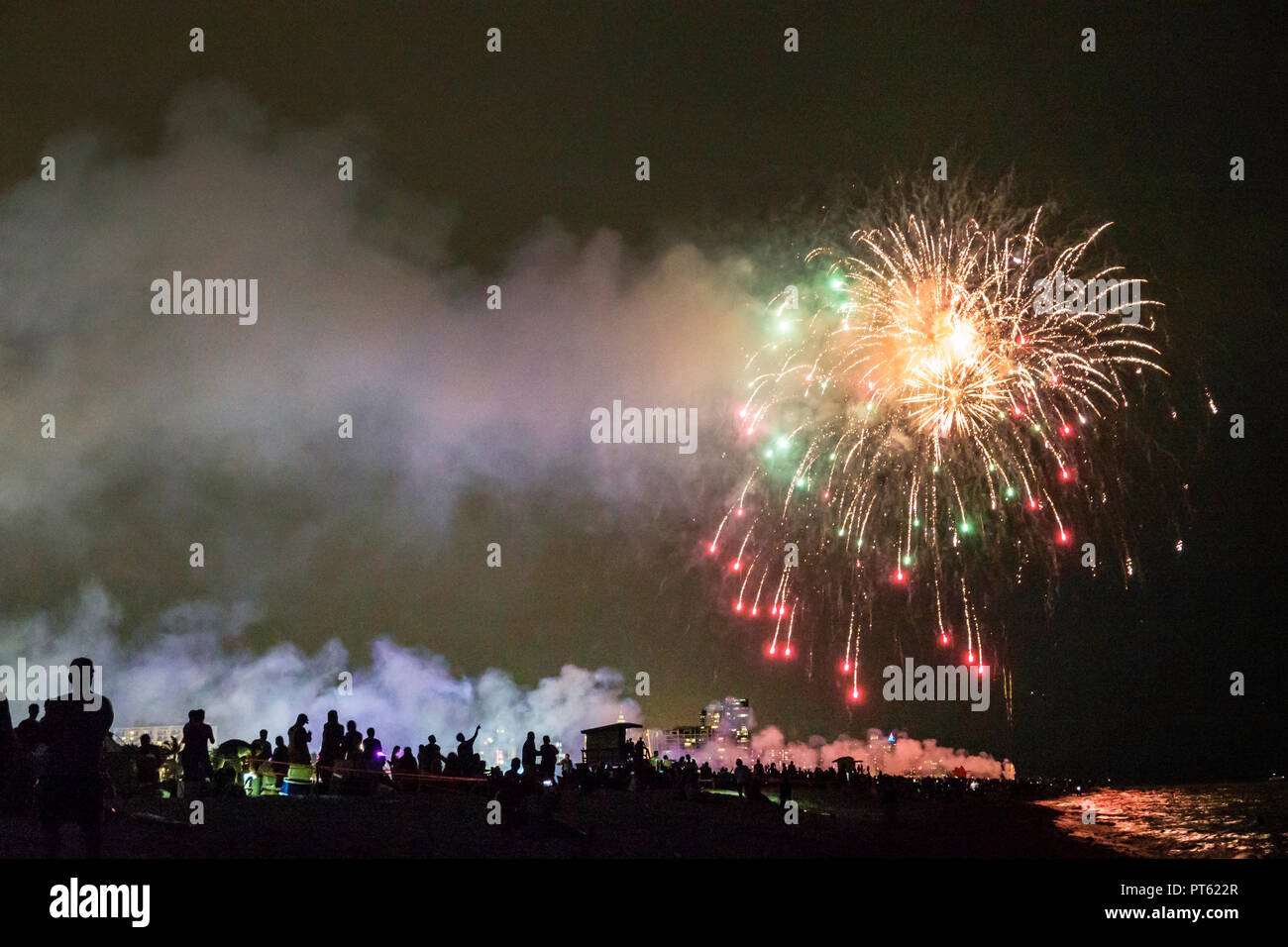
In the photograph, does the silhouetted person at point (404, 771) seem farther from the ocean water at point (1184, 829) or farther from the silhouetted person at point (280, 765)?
the ocean water at point (1184, 829)

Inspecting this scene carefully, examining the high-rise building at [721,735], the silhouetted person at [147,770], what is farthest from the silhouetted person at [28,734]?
the high-rise building at [721,735]

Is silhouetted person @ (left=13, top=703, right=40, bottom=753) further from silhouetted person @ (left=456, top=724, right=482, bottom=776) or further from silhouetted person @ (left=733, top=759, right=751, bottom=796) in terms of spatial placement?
silhouetted person @ (left=733, top=759, right=751, bottom=796)

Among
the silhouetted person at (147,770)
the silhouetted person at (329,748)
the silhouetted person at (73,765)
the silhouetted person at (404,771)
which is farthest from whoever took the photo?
the silhouetted person at (404,771)

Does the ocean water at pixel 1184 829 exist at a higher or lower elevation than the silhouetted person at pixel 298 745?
lower

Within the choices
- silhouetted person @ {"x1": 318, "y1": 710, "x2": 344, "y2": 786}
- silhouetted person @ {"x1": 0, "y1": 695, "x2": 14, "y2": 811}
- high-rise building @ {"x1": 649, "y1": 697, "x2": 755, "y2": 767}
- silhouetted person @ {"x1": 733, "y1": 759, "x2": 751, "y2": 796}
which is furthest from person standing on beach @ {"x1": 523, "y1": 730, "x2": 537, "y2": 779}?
high-rise building @ {"x1": 649, "y1": 697, "x2": 755, "y2": 767}
